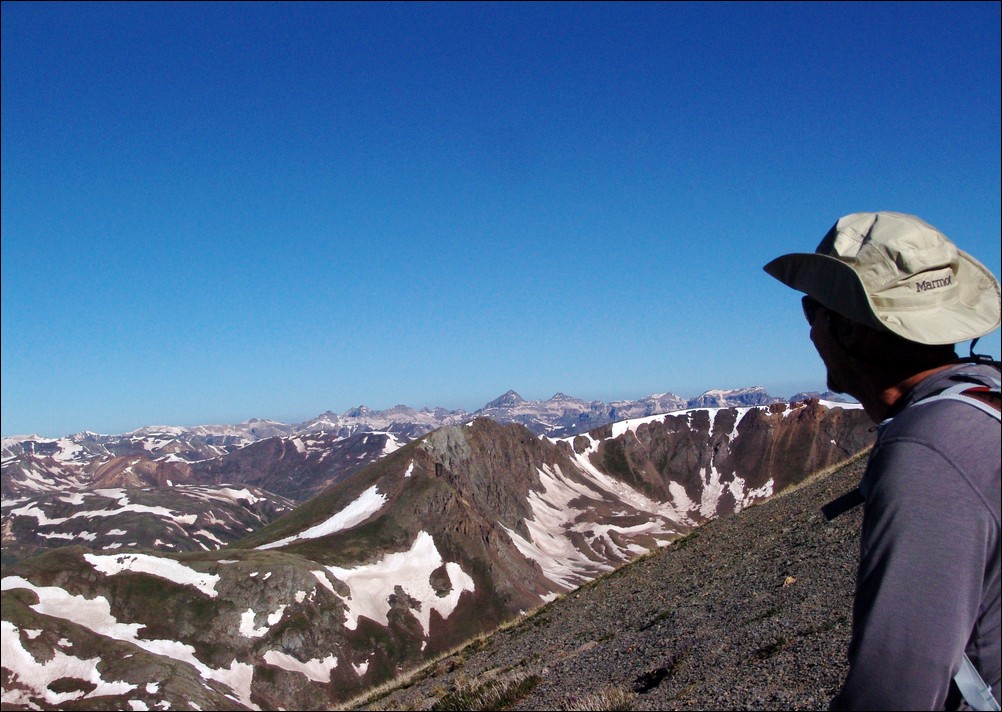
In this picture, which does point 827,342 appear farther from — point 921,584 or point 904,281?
point 921,584

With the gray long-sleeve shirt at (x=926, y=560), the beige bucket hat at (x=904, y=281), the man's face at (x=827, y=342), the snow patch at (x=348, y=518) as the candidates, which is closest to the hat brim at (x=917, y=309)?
the beige bucket hat at (x=904, y=281)

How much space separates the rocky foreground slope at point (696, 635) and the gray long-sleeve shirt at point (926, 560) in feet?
34.9

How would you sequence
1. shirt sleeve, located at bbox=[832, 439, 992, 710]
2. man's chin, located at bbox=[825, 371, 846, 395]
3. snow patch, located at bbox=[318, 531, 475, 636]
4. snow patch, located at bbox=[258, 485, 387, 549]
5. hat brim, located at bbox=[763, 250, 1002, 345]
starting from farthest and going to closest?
snow patch, located at bbox=[258, 485, 387, 549], snow patch, located at bbox=[318, 531, 475, 636], man's chin, located at bbox=[825, 371, 846, 395], hat brim, located at bbox=[763, 250, 1002, 345], shirt sleeve, located at bbox=[832, 439, 992, 710]

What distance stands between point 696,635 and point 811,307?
1695cm

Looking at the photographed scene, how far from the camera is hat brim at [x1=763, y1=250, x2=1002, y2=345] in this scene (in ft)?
11.1

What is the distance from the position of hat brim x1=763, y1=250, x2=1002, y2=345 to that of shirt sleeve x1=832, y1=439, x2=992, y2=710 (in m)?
0.73

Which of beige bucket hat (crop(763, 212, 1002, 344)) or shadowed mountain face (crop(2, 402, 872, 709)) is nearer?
beige bucket hat (crop(763, 212, 1002, 344))

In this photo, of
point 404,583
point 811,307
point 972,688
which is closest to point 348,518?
point 404,583

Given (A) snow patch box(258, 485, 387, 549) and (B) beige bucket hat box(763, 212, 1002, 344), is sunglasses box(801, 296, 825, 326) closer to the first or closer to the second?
(B) beige bucket hat box(763, 212, 1002, 344)

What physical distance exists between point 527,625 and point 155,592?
303 feet

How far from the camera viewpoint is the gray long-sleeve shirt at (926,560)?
2814 mm

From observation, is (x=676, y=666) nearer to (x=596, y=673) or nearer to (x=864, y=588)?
(x=596, y=673)

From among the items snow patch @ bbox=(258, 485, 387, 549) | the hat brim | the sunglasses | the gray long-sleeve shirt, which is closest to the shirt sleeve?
the gray long-sleeve shirt

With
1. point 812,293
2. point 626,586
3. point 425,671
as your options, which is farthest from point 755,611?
point 812,293
